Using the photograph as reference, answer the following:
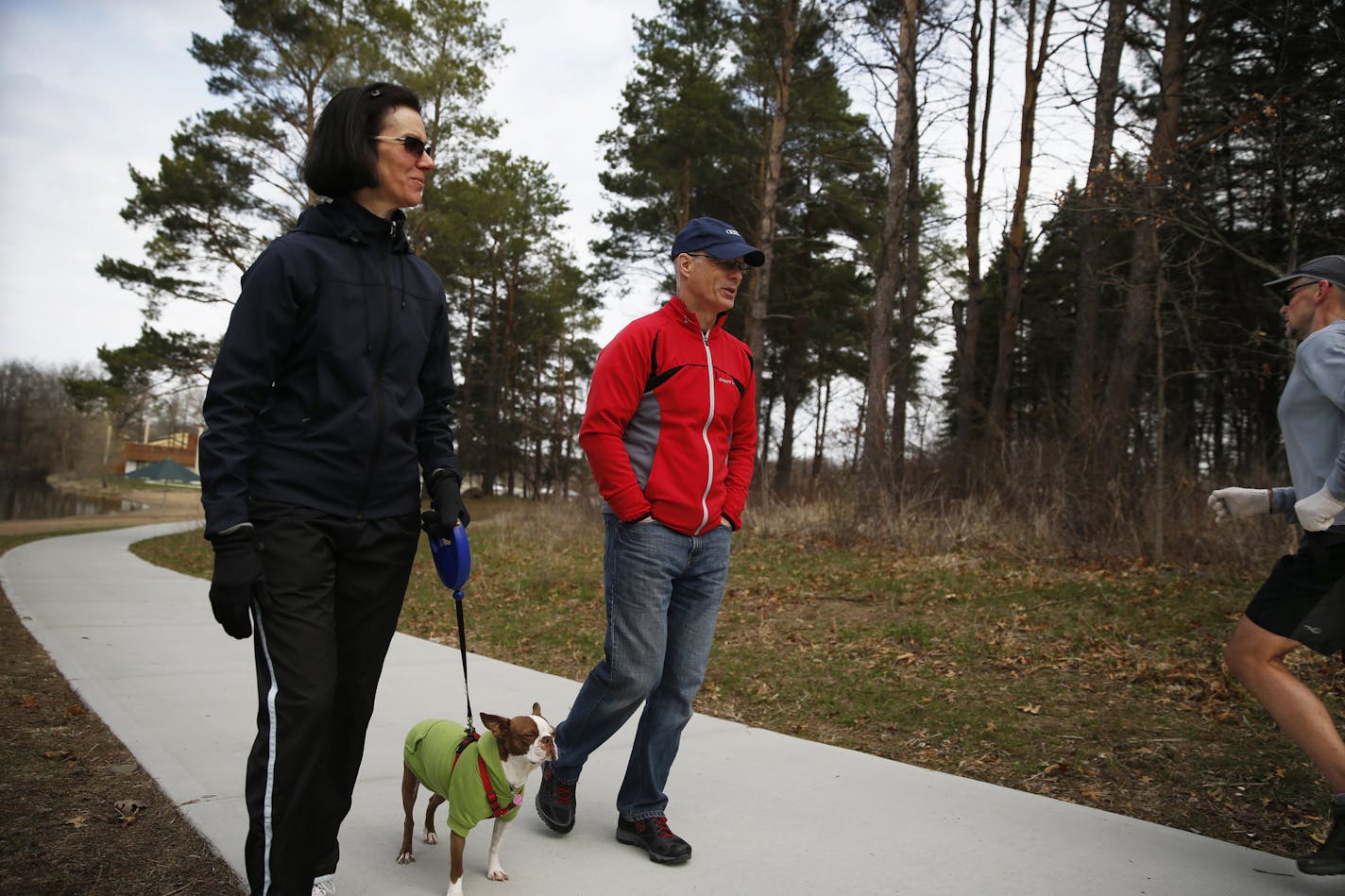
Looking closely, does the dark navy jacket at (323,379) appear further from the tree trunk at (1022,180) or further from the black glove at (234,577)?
the tree trunk at (1022,180)

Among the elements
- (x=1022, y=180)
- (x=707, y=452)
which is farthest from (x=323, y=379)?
(x=1022, y=180)

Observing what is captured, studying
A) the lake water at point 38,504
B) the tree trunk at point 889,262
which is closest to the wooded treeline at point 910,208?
the tree trunk at point 889,262

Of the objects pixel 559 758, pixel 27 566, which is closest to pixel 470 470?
pixel 27 566

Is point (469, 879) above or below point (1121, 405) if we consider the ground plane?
below

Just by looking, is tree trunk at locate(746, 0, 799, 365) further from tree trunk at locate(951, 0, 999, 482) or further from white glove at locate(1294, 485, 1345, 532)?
white glove at locate(1294, 485, 1345, 532)

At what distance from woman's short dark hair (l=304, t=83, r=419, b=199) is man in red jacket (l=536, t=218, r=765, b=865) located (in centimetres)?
96

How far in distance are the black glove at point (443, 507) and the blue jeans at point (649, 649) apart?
0.59 metres

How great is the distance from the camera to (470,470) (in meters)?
42.5

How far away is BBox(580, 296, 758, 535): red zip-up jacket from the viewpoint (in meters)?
3.16

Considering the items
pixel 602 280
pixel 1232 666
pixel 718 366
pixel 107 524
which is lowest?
pixel 107 524

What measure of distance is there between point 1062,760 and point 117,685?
5.14m

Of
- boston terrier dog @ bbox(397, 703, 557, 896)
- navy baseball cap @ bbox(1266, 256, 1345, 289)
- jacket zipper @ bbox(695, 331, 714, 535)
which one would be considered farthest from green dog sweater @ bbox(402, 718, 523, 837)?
navy baseball cap @ bbox(1266, 256, 1345, 289)

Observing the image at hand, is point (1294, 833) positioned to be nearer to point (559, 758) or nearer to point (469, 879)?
point (559, 758)

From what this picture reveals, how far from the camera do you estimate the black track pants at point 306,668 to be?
7.75ft
